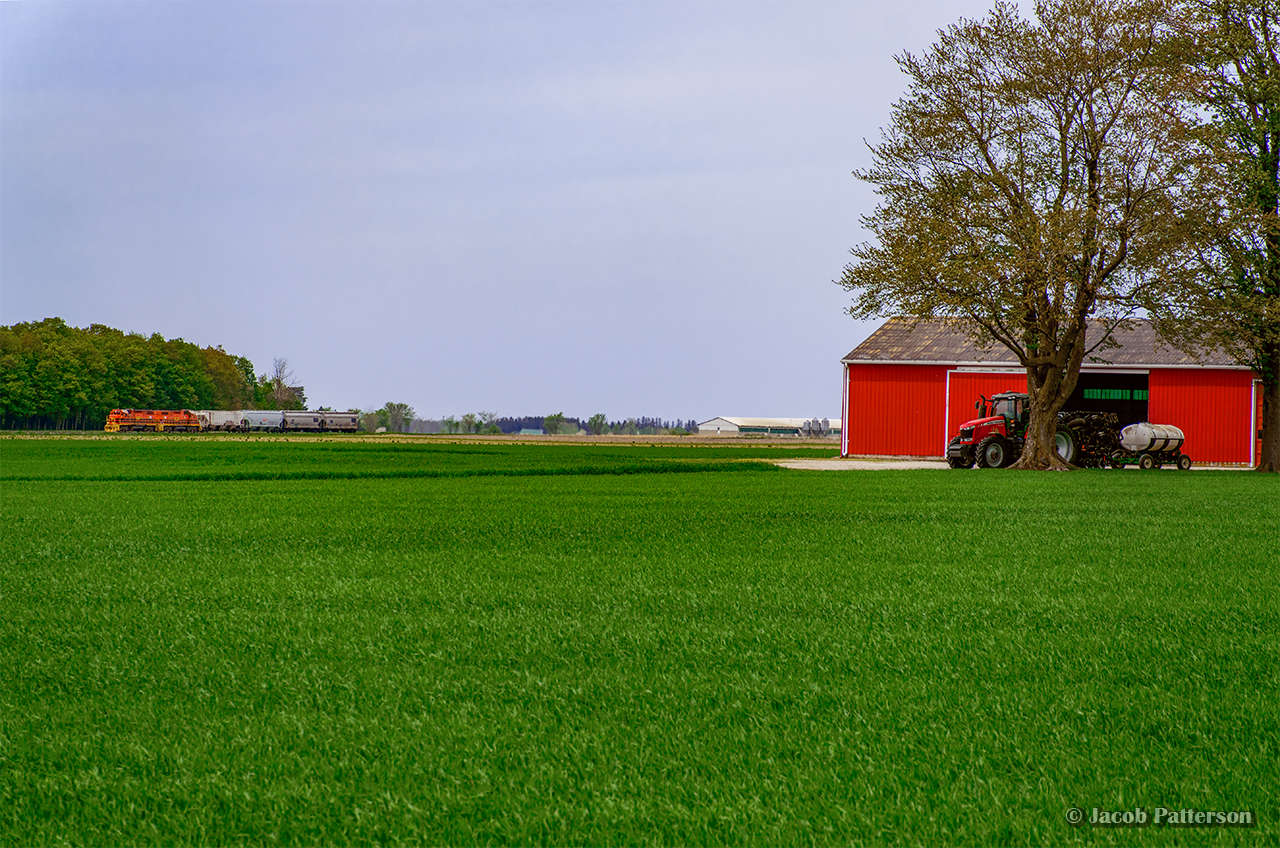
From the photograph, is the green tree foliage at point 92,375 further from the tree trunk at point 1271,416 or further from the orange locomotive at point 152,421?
the tree trunk at point 1271,416

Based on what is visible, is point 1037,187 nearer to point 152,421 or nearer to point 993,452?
point 993,452

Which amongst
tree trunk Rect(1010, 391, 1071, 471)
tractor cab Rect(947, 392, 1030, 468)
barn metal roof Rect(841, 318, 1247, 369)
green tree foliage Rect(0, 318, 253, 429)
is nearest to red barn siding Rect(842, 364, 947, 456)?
barn metal roof Rect(841, 318, 1247, 369)

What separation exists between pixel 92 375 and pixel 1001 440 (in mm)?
89876

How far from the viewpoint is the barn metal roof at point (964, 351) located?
39.2m

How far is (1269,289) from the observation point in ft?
101

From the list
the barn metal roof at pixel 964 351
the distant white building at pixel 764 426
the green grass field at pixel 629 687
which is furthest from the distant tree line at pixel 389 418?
the green grass field at pixel 629 687

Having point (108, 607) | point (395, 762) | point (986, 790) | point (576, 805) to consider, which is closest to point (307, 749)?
point (395, 762)

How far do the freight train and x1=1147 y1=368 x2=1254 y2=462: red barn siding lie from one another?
75739mm

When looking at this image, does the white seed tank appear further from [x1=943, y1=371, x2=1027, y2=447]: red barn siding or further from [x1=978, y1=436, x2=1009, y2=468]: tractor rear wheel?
[x1=943, y1=371, x2=1027, y2=447]: red barn siding

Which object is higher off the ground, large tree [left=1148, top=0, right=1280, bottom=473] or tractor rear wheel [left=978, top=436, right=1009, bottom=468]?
large tree [left=1148, top=0, right=1280, bottom=473]

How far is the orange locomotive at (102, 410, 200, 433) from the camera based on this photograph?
285 feet

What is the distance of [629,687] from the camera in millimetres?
4676

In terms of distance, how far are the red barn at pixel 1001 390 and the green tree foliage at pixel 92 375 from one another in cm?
7841

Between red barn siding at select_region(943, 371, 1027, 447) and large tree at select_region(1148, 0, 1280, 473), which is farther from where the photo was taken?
red barn siding at select_region(943, 371, 1027, 447)
